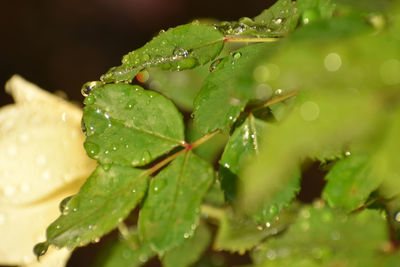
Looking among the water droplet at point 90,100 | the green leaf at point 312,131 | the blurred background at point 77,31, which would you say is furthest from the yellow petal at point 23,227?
the blurred background at point 77,31

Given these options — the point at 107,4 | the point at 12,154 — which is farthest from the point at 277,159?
the point at 107,4

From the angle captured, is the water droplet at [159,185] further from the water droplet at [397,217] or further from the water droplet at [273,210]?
the water droplet at [397,217]

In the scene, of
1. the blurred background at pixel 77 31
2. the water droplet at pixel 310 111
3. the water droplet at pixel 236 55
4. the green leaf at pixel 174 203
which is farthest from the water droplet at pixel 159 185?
the blurred background at pixel 77 31

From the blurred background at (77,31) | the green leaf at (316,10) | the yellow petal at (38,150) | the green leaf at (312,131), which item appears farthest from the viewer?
the blurred background at (77,31)

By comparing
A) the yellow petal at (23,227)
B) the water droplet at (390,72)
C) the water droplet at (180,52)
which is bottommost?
the yellow petal at (23,227)

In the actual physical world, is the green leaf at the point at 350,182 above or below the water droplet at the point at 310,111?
below

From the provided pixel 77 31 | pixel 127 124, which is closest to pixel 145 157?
pixel 127 124

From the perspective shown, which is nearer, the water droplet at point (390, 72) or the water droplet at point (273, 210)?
the water droplet at point (390, 72)

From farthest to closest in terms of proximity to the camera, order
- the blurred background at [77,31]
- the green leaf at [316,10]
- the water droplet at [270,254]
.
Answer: the blurred background at [77,31]
the water droplet at [270,254]
the green leaf at [316,10]
